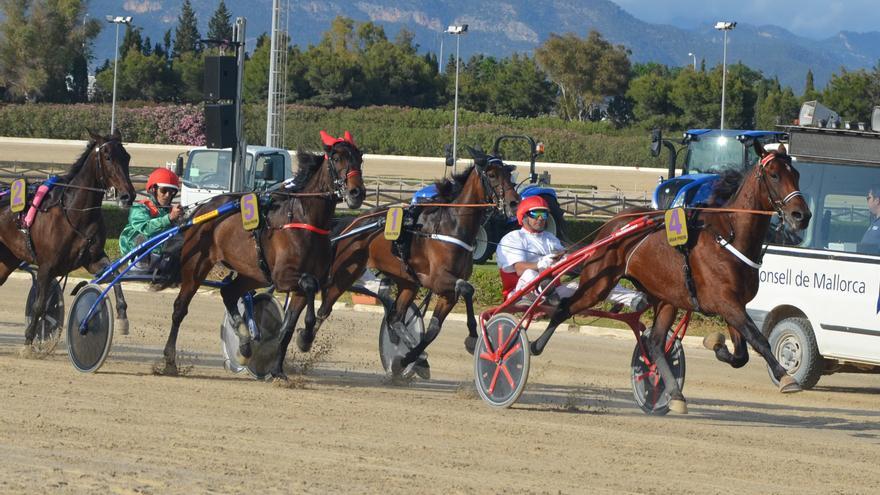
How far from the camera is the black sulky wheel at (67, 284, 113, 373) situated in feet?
31.3

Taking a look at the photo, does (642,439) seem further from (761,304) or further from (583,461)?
(761,304)

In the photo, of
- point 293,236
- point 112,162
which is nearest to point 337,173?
point 293,236

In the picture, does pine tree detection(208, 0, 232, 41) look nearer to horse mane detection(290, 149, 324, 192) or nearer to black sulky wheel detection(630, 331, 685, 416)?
horse mane detection(290, 149, 324, 192)

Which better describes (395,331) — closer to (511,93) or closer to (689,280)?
(689,280)

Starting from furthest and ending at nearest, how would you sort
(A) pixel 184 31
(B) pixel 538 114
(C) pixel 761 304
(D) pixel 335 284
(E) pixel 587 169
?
(A) pixel 184 31 < (B) pixel 538 114 < (E) pixel 587 169 < (C) pixel 761 304 < (D) pixel 335 284

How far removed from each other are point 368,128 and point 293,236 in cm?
4828

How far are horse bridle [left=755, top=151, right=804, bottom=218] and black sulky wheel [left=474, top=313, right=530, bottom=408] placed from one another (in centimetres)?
175

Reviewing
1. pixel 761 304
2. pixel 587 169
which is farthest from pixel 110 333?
pixel 587 169

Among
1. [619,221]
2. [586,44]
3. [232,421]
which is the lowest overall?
[232,421]

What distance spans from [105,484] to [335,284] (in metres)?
4.91

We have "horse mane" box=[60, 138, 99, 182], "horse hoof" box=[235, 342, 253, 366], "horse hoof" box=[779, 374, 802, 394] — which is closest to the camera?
"horse hoof" box=[779, 374, 802, 394]

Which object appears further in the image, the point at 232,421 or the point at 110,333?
the point at 110,333

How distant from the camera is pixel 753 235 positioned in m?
8.17

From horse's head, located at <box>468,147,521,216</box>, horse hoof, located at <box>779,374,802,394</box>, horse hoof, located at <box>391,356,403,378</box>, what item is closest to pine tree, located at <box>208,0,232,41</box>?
horse hoof, located at <box>391,356,403,378</box>
